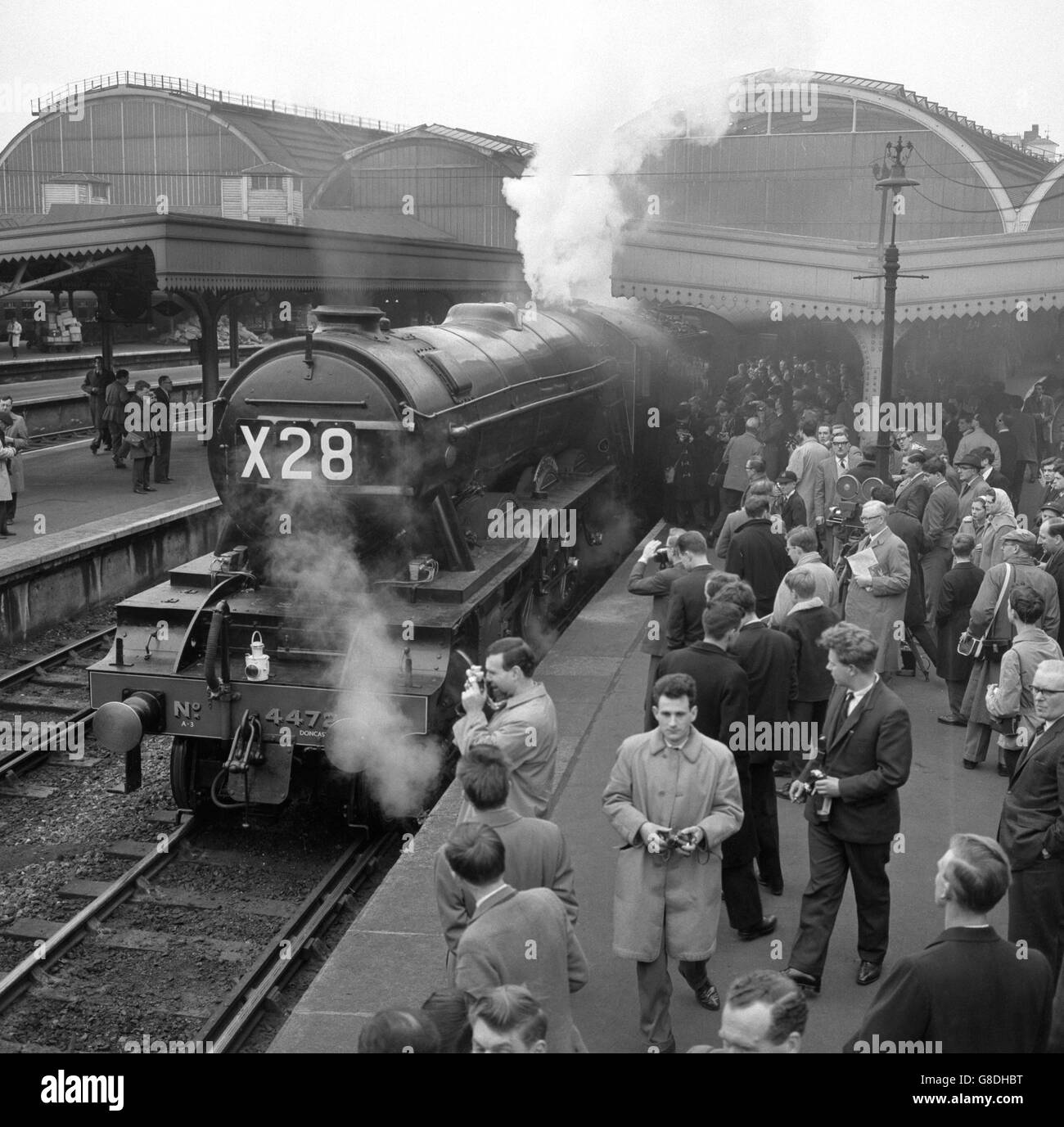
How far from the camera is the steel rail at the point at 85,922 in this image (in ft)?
19.5

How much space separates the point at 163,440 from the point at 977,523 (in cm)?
1193

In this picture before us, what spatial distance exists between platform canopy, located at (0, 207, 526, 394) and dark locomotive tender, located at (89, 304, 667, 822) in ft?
26.4

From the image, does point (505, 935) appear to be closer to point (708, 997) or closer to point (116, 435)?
point (708, 997)

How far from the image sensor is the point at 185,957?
20.7ft

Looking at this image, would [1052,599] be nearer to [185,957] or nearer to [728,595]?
[728,595]

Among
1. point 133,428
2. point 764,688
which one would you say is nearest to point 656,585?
point 764,688

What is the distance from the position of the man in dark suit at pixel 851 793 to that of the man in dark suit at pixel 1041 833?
1.44 ft

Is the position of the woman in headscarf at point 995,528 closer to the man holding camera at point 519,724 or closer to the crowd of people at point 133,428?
the man holding camera at point 519,724

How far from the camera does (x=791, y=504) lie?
10.2 metres

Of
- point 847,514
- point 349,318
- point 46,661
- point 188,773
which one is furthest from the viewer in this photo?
point 46,661

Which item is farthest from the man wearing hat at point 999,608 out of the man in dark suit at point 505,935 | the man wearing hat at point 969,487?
the man in dark suit at point 505,935

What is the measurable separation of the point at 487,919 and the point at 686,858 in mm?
1233

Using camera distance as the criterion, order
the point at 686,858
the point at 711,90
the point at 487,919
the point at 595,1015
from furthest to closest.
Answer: the point at 711,90 → the point at 595,1015 → the point at 686,858 → the point at 487,919
